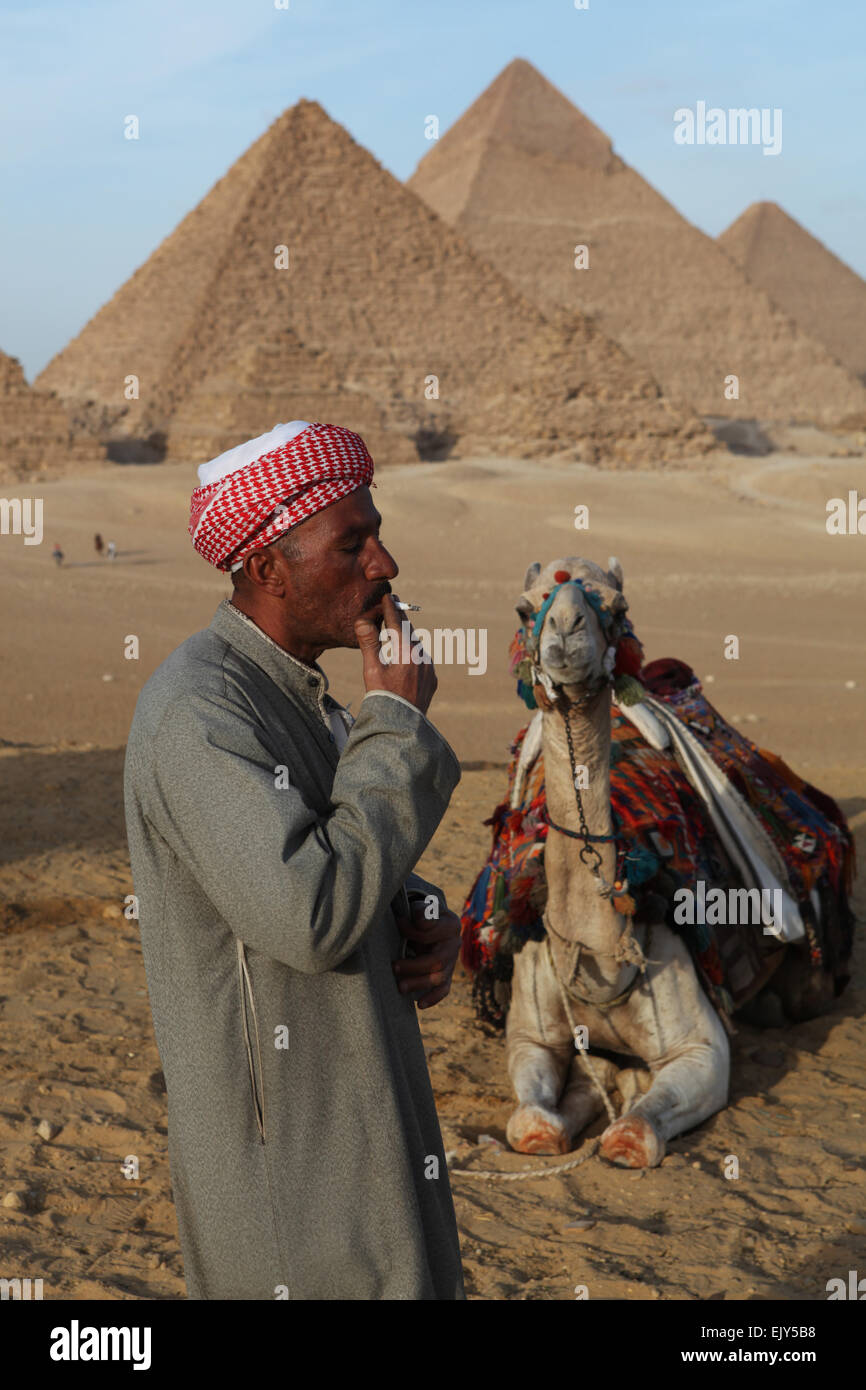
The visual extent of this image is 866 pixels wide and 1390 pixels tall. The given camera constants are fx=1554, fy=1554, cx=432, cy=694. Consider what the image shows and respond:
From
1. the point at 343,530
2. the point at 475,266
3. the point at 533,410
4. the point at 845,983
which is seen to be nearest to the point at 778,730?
the point at 845,983

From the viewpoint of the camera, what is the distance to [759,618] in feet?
66.8

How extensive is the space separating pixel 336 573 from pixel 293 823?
40cm

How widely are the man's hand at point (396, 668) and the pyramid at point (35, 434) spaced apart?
166ft

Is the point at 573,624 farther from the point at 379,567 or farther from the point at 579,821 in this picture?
the point at 379,567

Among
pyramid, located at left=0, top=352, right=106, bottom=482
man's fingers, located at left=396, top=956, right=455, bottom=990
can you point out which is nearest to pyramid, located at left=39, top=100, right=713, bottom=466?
pyramid, located at left=0, top=352, right=106, bottom=482

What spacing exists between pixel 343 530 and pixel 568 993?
236cm

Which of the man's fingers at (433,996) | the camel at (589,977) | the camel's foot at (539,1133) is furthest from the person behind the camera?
the camel's foot at (539,1133)

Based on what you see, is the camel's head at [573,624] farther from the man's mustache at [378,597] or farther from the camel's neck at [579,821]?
the man's mustache at [378,597]

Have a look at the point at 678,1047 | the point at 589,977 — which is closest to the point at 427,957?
the point at 589,977

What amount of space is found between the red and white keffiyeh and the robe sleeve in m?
0.26

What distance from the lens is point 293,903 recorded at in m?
1.87

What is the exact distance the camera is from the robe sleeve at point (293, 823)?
1.89 metres

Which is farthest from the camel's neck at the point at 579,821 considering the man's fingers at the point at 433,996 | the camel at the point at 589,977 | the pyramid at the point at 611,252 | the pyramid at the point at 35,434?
the pyramid at the point at 611,252

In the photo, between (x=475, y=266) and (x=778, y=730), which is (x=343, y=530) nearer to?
(x=778, y=730)
